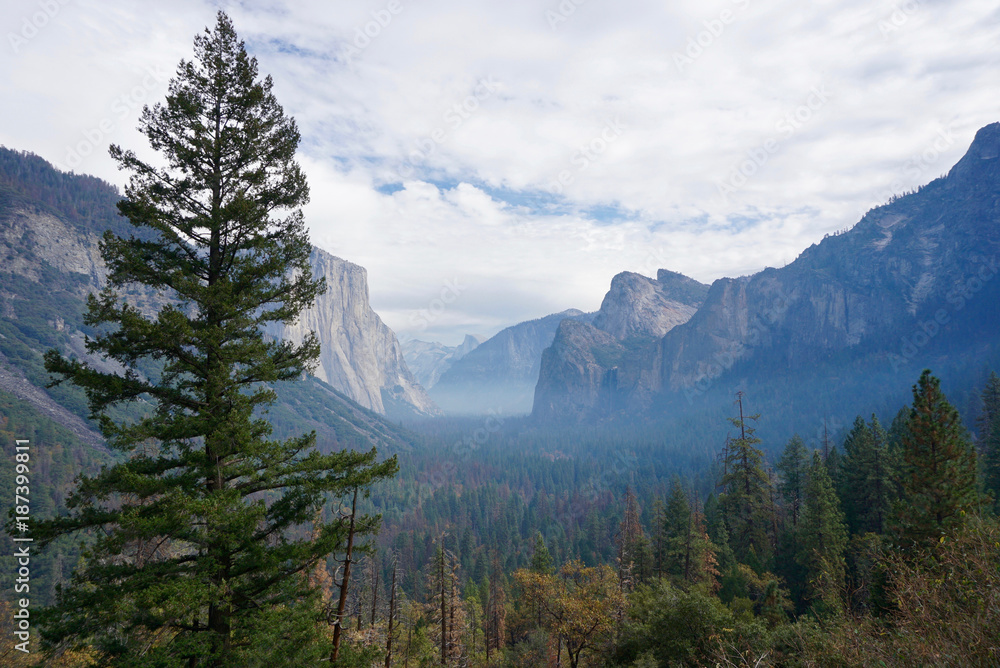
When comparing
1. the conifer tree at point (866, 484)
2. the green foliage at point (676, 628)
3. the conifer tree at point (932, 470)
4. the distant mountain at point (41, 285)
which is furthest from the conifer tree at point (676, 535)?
the distant mountain at point (41, 285)

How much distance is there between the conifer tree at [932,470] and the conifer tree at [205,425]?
73.2ft

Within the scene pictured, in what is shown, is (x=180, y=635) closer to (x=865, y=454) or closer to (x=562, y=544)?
(x=865, y=454)

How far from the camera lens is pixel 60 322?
14750 cm

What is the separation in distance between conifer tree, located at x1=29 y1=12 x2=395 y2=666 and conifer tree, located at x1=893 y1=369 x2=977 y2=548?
73.2 ft

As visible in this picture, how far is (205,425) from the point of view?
8.33m

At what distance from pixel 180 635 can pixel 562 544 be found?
233ft

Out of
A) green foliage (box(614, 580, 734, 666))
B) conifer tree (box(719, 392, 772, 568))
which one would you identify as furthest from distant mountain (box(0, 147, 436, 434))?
conifer tree (box(719, 392, 772, 568))

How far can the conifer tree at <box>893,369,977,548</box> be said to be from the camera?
57.9 feet

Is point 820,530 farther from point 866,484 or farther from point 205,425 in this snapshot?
point 205,425

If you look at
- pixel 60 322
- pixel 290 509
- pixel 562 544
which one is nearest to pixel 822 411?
pixel 562 544

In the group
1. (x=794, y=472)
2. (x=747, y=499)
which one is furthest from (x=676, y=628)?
(x=794, y=472)

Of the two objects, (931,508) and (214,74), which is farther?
(931,508)

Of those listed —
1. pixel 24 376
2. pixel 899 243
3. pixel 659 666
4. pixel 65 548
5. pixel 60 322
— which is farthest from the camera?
pixel 899 243

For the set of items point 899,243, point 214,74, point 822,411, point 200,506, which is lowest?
point 822,411
